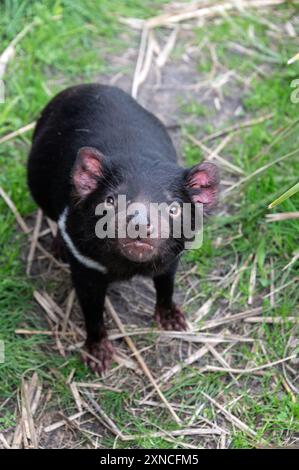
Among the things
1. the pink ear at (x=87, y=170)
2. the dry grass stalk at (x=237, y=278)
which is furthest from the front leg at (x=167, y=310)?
the pink ear at (x=87, y=170)

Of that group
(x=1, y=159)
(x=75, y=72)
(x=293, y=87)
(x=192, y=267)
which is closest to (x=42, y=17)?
(x=75, y=72)

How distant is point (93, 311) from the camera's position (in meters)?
3.95

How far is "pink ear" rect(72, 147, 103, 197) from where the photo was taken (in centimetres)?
347

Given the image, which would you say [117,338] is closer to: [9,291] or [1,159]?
[9,291]

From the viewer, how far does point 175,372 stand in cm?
409

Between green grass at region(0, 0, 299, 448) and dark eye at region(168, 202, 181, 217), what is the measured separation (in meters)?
0.98

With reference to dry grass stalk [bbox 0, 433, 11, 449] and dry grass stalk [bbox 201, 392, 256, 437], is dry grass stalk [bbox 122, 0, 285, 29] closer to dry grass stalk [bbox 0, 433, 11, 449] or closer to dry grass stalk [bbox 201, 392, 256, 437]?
dry grass stalk [bbox 201, 392, 256, 437]

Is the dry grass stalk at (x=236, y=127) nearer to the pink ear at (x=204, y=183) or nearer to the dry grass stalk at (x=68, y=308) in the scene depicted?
the dry grass stalk at (x=68, y=308)

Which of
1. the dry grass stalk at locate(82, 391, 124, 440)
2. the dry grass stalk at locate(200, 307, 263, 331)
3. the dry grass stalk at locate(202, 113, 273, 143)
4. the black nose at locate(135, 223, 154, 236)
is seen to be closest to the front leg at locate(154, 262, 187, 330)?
the dry grass stalk at locate(200, 307, 263, 331)

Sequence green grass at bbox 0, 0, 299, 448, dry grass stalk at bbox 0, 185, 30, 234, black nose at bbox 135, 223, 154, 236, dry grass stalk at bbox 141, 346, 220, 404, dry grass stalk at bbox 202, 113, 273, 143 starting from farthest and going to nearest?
dry grass stalk at bbox 202, 113, 273, 143, dry grass stalk at bbox 0, 185, 30, 234, dry grass stalk at bbox 141, 346, 220, 404, green grass at bbox 0, 0, 299, 448, black nose at bbox 135, 223, 154, 236

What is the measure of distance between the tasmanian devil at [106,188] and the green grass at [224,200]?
318mm

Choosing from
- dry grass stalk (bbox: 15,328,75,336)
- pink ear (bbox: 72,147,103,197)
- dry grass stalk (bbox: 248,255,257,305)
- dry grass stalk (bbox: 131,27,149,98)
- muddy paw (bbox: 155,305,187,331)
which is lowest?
dry grass stalk (bbox: 15,328,75,336)

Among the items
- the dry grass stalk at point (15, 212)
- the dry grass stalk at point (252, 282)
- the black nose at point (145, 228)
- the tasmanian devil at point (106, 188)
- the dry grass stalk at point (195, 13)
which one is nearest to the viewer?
the black nose at point (145, 228)

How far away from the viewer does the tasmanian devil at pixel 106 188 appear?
3354 mm
